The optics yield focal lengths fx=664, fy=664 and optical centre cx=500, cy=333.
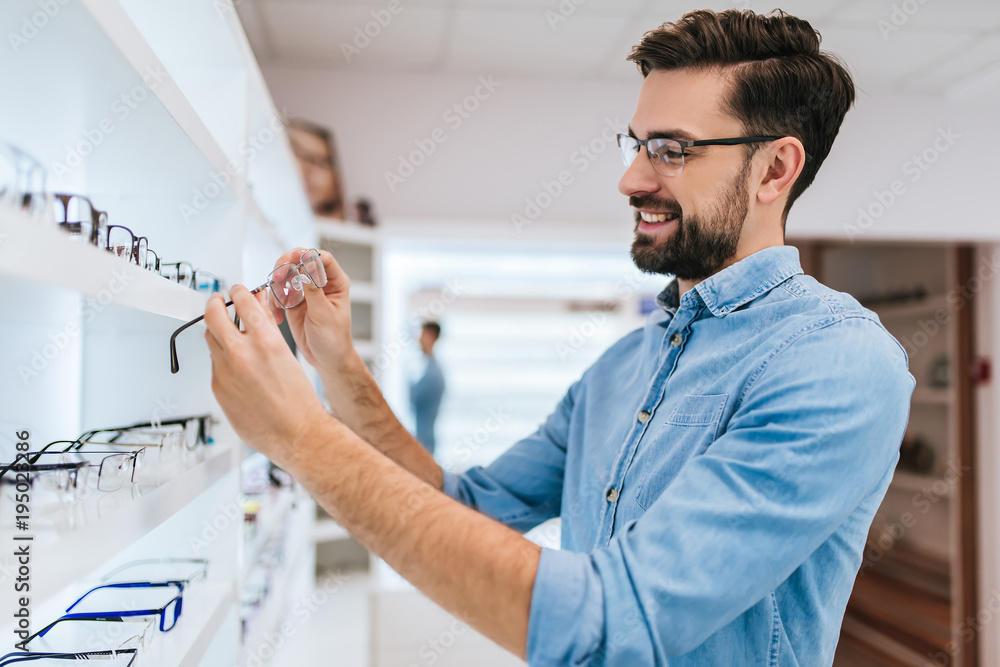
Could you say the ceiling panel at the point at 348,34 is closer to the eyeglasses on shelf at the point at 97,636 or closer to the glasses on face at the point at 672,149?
the glasses on face at the point at 672,149

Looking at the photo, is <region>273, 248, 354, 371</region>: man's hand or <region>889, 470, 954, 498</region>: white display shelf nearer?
<region>273, 248, 354, 371</region>: man's hand

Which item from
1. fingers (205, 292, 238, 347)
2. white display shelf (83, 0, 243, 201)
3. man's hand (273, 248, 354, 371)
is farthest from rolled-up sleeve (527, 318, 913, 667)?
white display shelf (83, 0, 243, 201)

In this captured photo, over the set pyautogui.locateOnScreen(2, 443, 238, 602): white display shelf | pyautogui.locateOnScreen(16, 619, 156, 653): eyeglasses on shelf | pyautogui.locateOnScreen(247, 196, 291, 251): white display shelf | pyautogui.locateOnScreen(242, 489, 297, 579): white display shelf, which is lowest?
pyautogui.locateOnScreen(242, 489, 297, 579): white display shelf

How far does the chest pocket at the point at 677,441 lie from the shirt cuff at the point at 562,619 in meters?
0.29

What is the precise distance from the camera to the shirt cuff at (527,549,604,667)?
2.33 ft

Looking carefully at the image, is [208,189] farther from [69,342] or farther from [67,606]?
[67,606]

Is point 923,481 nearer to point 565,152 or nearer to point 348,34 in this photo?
point 565,152

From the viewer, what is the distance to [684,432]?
97 centimetres

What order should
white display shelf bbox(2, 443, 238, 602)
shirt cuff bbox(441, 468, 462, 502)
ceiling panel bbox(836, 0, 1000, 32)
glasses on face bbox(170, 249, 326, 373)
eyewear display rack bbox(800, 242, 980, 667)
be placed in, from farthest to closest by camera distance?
eyewear display rack bbox(800, 242, 980, 667) < ceiling panel bbox(836, 0, 1000, 32) < shirt cuff bbox(441, 468, 462, 502) < glasses on face bbox(170, 249, 326, 373) < white display shelf bbox(2, 443, 238, 602)

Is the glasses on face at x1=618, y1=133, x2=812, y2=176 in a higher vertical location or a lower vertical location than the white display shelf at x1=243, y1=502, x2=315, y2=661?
higher

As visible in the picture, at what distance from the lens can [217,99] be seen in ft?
4.41

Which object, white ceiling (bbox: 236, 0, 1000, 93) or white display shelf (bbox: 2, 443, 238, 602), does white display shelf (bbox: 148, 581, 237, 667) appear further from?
white ceiling (bbox: 236, 0, 1000, 93)

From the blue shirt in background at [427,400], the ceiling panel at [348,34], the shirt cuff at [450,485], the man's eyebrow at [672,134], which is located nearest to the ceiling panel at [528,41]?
the ceiling panel at [348,34]

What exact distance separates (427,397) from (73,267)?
302cm
